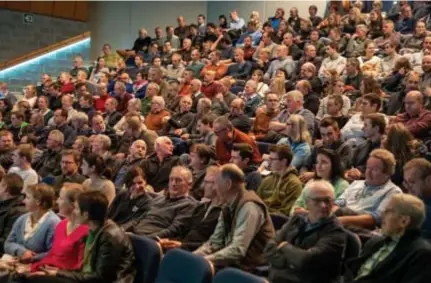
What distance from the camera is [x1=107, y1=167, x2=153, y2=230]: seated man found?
489 centimetres

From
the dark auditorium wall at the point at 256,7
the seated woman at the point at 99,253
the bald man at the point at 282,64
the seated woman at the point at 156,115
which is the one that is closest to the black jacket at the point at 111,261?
the seated woman at the point at 99,253

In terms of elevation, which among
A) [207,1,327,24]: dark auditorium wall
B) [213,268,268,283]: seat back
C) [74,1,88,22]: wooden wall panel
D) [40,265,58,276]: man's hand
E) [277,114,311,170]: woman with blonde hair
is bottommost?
[40,265,58,276]: man's hand

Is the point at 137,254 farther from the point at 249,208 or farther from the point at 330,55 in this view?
the point at 330,55

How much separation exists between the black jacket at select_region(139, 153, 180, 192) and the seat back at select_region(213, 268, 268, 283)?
2.75 meters

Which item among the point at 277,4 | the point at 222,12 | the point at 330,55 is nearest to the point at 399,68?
the point at 330,55

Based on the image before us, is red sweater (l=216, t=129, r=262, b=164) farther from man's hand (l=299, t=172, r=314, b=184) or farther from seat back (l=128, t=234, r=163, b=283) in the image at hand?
seat back (l=128, t=234, r=163, b=283)

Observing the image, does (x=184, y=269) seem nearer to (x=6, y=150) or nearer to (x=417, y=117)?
(x=417, y=117)

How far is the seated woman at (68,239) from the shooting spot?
165 inches

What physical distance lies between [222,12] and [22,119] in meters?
6.82

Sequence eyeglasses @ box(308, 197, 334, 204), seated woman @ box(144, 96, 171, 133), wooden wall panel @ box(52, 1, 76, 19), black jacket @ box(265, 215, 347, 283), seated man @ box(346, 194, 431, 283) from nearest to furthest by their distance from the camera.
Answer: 1. seated man @ box(346, 194, 431, 283)
2. black jacket @ box(265, 215, 347, 283)
3. eyeglasses @ box(308, 197, 334, 204)
4. seated woman @ box(144, 96, 171, 133)
5. wooden wall panel @ box(52, 1, 76, 19)

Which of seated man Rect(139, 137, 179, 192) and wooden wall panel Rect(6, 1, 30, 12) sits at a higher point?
wooden wall panel Rect(6, 1, 30, 12)

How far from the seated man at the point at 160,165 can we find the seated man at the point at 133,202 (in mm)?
862

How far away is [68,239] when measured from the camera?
4254 millimetres

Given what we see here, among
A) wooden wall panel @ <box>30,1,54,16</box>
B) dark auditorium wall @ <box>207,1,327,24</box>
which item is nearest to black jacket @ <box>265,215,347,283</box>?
dark auditorium wall @ <box>207,1,327,24</box>
